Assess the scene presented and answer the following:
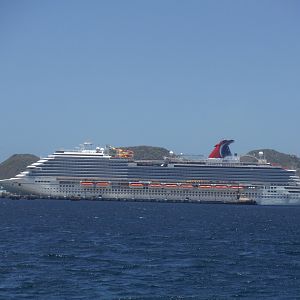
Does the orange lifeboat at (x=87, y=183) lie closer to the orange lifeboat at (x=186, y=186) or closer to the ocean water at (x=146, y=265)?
the orange lifeboat at (x=186, y=186)

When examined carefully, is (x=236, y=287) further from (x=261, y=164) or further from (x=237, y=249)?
(x=261, y=164)

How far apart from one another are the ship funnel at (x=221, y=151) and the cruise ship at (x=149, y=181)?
23.3ft

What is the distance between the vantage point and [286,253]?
4575 centimetres

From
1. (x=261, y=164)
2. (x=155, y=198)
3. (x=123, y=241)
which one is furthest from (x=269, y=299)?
(x=261, y=164)

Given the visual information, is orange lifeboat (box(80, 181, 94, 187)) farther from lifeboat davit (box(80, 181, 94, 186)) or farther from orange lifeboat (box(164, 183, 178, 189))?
orange lifeboat (box(164, 183, 178, 189))

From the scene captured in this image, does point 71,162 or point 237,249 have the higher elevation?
point 71,162

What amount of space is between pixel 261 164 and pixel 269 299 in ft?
397

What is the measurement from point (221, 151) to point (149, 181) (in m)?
19.4

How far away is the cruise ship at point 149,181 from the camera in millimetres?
142125

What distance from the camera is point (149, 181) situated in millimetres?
143375

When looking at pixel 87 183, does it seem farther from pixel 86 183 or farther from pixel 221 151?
pixel 221 151

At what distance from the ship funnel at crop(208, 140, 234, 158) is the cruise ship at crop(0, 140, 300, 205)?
710cm

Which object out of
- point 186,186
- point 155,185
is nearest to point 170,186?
point 155,185

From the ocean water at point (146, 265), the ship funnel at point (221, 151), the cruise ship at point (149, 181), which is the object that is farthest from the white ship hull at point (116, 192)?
the ocean water at point (146, 265)
